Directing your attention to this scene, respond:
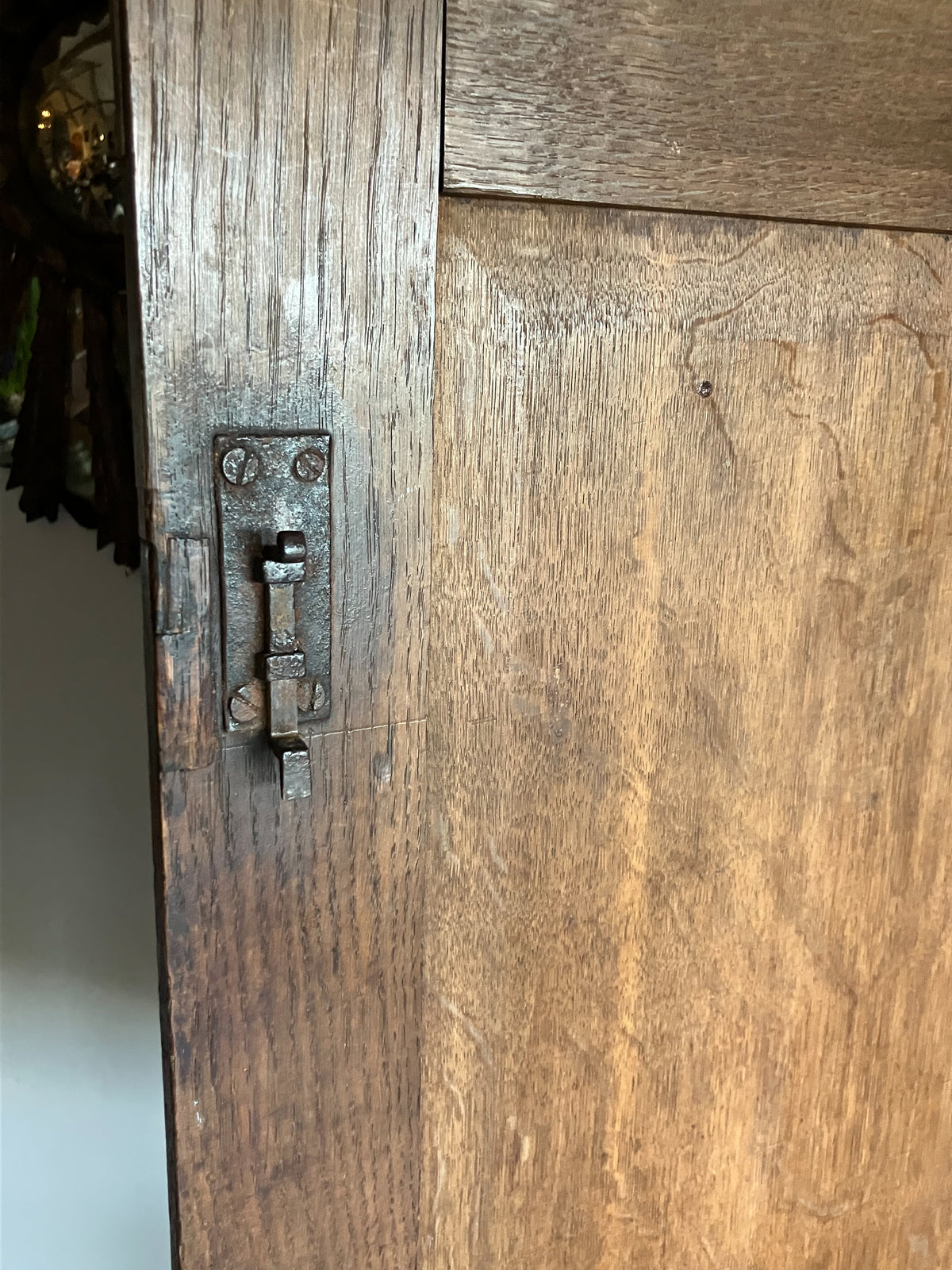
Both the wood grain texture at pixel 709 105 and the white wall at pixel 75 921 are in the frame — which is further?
the white wall at pixel 75 921

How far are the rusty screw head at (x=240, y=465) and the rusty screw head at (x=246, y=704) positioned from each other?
0.08 m

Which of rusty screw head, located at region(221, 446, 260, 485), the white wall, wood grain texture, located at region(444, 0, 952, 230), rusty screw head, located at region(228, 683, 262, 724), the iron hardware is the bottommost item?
the white wall

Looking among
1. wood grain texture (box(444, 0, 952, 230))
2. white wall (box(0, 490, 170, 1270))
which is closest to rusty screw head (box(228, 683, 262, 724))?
wood grain texture (box(444, 0, 952, 230))

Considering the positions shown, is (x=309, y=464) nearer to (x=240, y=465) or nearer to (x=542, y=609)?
(x=240, y=465)

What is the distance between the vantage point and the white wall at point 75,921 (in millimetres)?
755

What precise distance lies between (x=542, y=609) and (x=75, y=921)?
23.1 inches

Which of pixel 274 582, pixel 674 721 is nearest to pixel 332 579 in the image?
pixel 274 582

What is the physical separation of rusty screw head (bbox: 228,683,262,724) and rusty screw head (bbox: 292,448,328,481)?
0.27 ft

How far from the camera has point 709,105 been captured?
40cm

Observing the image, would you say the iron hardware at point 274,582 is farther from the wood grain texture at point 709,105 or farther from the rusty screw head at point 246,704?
the wood grain texture at point 709,105

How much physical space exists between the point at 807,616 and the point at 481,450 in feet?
0.67

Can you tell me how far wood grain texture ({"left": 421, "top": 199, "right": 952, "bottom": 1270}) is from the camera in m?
0.42

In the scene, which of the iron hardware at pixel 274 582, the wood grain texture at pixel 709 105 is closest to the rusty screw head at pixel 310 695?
the iron hardware at pixel 274 582

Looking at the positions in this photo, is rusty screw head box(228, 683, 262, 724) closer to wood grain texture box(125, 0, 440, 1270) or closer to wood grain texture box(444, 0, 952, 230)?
wood grain texture box(125, 0, 440, 1270)
